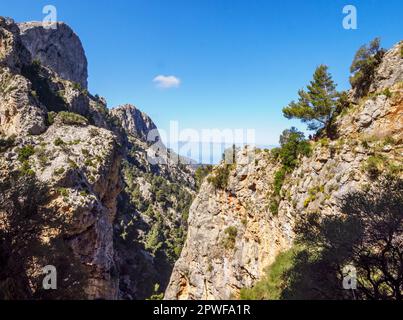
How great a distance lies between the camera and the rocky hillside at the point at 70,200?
1933cm

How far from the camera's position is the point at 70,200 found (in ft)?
121

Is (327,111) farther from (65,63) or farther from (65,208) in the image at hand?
(65,63)

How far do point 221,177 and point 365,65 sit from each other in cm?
2698

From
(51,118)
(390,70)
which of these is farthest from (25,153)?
(390,70)

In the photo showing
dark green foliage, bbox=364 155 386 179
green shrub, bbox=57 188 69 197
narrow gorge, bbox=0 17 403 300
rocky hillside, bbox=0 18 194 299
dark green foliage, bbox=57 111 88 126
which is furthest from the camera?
dark green foliage, bbox=57 111 88 126

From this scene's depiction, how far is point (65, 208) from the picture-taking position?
117ft

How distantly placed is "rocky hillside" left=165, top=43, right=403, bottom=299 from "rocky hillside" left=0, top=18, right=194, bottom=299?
1624cm

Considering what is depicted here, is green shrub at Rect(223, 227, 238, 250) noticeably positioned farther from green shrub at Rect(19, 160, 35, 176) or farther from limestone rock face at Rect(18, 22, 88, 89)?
limestone rock face at Rect(18, 22, 88, 89)

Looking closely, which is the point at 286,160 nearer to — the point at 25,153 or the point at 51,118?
the point at 25,153

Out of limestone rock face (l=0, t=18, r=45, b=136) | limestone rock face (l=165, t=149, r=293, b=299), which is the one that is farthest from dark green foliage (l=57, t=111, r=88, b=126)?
limestone rock face (l=165, t=149, r=293, b=299)

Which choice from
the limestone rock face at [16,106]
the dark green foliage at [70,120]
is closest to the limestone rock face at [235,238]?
the dark green foliage at [70,120]

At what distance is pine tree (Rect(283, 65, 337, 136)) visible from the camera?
35.1 metres

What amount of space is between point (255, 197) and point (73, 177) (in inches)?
1155
